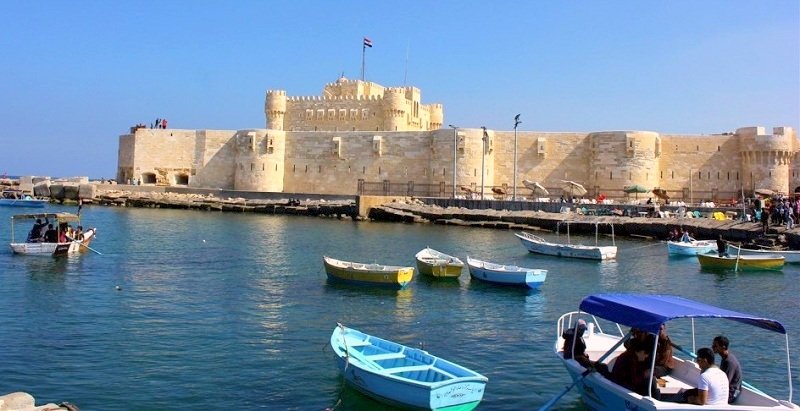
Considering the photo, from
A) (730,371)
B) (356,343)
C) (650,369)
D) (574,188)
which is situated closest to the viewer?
(730,371)

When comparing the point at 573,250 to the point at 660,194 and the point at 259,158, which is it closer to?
the point at 660,194

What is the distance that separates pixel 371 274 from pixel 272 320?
4.22 meters

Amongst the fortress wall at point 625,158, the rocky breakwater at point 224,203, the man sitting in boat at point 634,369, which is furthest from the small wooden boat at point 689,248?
the rocky breakwater at point 224,203

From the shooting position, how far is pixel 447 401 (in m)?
8.19

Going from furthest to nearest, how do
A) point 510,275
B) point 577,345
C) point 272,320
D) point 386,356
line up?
1. point 510,275
2. point 272,320
3. point 386,356
4. point 577,345

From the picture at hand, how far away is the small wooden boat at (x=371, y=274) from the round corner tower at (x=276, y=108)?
36277 millimetres

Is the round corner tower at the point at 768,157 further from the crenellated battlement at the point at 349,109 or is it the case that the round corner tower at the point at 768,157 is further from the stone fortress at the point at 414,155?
the crenellated battlement at the point at 349,109

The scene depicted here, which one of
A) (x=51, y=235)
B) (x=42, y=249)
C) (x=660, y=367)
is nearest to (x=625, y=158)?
(x=51, y=235)

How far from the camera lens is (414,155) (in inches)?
1779

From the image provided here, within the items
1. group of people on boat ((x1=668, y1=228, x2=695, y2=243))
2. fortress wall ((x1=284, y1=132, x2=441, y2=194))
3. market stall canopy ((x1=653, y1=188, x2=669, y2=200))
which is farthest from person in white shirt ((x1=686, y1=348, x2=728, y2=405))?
fortress wall ((x1=284, y1=132, x2=441, y2=194))

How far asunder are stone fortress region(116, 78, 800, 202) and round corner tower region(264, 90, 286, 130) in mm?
76

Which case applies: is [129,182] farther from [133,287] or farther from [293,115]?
[133,287]

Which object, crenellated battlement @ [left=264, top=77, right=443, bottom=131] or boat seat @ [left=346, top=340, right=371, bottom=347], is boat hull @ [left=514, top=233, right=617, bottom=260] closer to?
boat seat @ [left=346, top=340, right=371, bottom=347]

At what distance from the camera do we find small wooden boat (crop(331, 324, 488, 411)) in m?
8.16
